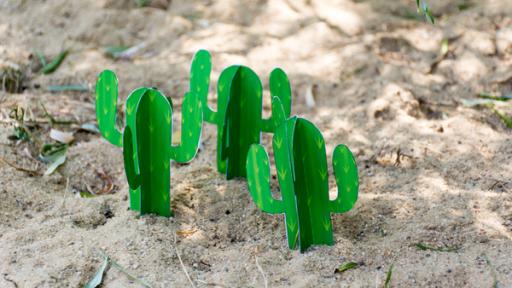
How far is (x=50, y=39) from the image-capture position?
4008 mm

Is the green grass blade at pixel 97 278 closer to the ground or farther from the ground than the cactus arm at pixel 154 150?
closer to the ground

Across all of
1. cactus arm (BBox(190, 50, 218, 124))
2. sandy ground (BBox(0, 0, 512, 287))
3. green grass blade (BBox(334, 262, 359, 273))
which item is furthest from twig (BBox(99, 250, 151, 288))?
cactus arm (BBox(190, 50, 218, 124))

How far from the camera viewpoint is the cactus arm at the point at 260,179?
7.99 feet

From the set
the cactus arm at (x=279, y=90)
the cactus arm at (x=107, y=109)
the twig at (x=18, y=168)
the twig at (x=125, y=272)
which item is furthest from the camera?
the twig at (x=18, y=168)

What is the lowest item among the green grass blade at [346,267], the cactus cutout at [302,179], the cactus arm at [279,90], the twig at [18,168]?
the green grass blade at [346,267]

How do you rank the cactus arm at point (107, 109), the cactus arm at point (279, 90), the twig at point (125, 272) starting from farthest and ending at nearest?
the cactus arm at point (279, 90) → the cactus arm at point (107, 109) → the twig at point (125, 272)

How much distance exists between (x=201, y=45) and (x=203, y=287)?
A: 1825 mm

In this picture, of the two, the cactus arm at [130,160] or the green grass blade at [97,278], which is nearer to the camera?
the green grass blade at [97,278]

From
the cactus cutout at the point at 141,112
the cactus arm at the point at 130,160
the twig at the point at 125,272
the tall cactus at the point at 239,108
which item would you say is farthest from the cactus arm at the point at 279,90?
the twig at the point at 125,272

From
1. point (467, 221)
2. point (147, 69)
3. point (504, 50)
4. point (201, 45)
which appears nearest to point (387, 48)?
point (504, 50)

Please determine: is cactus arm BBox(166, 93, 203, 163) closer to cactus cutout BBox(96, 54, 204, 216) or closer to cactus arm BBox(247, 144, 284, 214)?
cactus cutout BBox(96, 54, 204, 216)

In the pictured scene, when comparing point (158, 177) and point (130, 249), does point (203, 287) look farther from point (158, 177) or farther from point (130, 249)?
point (158, 177)

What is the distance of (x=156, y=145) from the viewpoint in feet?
8.64

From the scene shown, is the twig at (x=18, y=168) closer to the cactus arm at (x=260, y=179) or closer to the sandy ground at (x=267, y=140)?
the sandy ground at (x=267, y=140)
